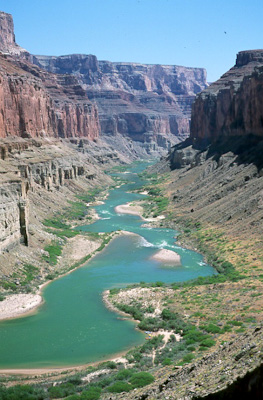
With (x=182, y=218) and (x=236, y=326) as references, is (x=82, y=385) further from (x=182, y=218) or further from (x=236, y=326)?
(x=182, y=218)

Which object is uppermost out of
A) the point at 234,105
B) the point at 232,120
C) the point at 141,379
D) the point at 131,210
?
the point at 234,105

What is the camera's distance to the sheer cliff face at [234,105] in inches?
3319

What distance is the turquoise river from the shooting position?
3030cm

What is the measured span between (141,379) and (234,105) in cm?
8582

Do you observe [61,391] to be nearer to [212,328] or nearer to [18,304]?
[212,328]

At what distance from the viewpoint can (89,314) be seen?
3700 cm

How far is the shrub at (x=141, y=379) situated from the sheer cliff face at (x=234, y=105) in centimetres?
6559

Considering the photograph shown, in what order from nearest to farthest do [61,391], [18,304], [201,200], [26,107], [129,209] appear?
[61,391], [18,304], [201,200], [129,209], [26,107]

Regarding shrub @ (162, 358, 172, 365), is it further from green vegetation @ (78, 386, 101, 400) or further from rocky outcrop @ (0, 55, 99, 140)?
rocky outcrop @ (0, 55, 99, 140)

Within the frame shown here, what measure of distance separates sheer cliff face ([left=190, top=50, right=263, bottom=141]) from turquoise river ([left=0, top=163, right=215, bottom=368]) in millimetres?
36322

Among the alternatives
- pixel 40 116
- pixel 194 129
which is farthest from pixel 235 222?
pixel 194 129

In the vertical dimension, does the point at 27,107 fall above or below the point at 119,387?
above

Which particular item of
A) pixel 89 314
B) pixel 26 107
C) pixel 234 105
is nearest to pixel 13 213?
pixel 89 314

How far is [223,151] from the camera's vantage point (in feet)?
322
